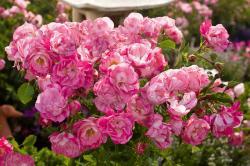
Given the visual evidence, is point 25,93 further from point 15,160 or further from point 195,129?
point 195,129

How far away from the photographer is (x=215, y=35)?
2.01 meters

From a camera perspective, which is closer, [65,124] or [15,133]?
[65,124]

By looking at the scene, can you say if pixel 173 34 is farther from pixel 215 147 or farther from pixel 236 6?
pixel 236 6

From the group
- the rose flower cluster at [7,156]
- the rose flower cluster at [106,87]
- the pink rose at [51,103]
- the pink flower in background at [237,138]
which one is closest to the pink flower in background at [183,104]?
the rose flower cluster at [106,87]

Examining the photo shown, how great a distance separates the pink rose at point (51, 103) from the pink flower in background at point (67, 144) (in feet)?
0.28

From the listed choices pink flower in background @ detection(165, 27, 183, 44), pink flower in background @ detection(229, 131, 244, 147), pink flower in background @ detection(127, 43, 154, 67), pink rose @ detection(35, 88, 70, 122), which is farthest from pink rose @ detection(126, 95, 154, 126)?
pink flower in background @ detection(229, 131, 244, 147)

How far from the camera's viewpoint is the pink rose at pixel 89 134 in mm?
1684

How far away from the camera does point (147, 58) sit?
1710mm

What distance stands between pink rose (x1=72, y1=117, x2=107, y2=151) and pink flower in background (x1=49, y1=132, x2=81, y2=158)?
0.7 inches

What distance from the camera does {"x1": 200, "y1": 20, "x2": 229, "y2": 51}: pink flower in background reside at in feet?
6.59

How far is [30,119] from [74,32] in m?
2.94

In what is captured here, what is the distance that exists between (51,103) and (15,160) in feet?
1.05

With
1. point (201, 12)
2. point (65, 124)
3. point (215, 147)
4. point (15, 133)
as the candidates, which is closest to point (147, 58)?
point (65, 124)

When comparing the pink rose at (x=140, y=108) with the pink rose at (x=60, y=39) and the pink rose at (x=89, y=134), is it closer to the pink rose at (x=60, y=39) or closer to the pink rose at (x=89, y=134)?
the pink rose at (x=89, y=134)
